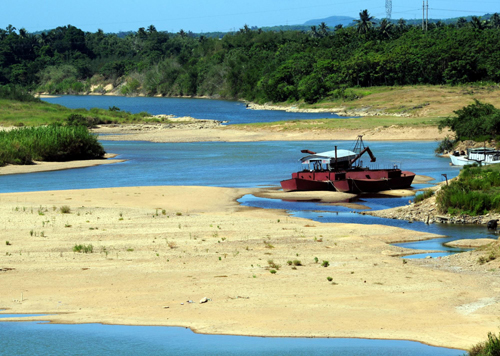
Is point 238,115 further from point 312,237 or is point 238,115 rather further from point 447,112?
point 312,237

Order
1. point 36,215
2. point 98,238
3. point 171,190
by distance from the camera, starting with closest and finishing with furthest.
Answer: point 98,238
point 36,215
point 171,190

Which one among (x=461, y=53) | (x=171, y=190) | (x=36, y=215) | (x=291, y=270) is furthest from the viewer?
(x=461, y=53)

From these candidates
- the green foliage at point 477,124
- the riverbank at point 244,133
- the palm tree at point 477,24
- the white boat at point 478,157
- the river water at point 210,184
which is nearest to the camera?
the river water at point 210,184

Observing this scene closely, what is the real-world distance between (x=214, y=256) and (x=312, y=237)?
18.4 feet

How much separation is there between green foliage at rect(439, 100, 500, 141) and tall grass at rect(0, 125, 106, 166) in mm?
37172

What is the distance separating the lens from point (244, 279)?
71.1 ft

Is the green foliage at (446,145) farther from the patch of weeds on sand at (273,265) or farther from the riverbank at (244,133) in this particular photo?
the patch of weeds on sand at (273,265)

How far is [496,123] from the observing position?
6625cm

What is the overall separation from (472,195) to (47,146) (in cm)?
4620

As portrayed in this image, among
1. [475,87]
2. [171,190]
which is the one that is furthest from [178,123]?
[171,190]

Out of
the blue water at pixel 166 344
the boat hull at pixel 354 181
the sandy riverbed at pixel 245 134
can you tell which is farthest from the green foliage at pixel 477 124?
the blue water at pixel 166 344

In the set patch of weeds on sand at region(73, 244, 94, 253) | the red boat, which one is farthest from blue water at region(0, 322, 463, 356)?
the red boat

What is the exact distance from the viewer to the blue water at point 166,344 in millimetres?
16016

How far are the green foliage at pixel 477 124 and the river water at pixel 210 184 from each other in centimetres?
390
